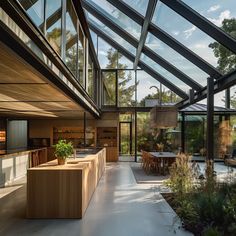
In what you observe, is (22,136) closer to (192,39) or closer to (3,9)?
(192,39)

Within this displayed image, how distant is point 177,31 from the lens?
335 inches

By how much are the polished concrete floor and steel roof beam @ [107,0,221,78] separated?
4.35 metres

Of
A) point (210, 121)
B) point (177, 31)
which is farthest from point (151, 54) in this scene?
point (210, 121)

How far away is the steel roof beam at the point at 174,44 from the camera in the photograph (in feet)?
29.8

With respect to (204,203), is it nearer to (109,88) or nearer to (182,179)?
(182,179)

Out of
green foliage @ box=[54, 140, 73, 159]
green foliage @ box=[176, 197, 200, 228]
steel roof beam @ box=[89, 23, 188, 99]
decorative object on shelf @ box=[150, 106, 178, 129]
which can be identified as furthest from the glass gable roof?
green foliage @ box=[54, 140, 73, 159]

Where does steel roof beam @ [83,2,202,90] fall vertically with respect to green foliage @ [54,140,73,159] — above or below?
above

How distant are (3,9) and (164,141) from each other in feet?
48.7

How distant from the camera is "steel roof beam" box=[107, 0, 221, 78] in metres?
9.08

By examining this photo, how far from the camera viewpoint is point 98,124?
54.0 feet

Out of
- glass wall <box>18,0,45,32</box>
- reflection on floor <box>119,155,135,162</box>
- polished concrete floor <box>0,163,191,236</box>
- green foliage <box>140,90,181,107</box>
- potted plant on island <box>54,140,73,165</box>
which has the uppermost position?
green foliage <box>140,90,181,107</box>

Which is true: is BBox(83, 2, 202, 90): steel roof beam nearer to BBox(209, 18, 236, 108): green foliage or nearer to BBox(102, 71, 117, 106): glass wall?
BBox(209, 18, 236, 108): green foliage

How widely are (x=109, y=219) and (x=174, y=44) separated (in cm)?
617

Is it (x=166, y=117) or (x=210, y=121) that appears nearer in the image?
(x=166, y=117)
